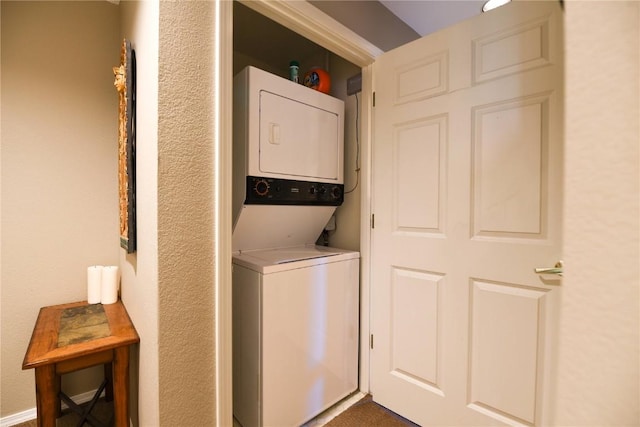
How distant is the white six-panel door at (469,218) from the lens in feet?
4.00

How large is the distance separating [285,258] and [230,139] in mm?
747

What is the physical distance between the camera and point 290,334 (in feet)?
5.00

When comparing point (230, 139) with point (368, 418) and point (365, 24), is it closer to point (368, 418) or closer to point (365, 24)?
point (365, 24)

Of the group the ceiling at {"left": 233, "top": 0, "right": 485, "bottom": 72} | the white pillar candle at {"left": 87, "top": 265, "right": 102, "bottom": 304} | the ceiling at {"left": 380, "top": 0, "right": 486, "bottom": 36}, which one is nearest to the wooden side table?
the white pillar candle at {"left": 87, "top": 265, "right": 102, "bottom": 304}

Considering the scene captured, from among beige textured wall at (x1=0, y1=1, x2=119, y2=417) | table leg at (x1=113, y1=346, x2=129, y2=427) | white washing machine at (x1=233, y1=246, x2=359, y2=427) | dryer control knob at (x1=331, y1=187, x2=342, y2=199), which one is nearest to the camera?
table leg at (x1=113, y1=346, x2=129, y2=427)

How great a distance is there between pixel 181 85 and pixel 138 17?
0.59 m

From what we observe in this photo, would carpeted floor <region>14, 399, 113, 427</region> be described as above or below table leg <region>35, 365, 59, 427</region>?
below

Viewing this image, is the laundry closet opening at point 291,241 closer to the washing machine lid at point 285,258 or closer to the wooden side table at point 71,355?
the washing machine lid at point 285,258

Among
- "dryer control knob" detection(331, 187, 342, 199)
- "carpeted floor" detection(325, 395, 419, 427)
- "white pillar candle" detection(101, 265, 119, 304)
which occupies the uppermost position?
"dryer control knob" detection(331, 187, 342, 199)

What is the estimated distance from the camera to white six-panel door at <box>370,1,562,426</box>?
4.00ft

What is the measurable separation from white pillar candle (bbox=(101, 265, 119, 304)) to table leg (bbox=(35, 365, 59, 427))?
624 millimetres

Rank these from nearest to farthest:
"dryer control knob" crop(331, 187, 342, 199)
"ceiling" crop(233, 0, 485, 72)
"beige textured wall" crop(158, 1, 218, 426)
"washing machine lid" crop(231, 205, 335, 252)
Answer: "beige textured wall" crop(158, 1, 218, 426) < "washing machine lid" crop(231, 205, 335, 252) < "ceiling" crop(233, 0, 485, 72) < "dryer control knob" crop(331, 187, 342, 199)

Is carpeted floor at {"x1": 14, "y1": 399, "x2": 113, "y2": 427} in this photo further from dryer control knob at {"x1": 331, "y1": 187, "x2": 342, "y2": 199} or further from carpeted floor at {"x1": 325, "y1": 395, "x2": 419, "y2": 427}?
dryer control knob at {"x1": 331, "y1": 187, "x2": 342, "y2": 199}

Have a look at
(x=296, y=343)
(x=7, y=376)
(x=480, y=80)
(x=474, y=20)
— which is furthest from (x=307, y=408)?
(x=474, y=20)
